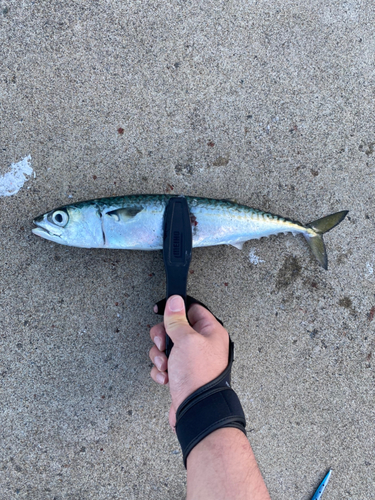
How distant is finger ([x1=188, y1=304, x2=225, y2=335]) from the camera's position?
2.37 metres

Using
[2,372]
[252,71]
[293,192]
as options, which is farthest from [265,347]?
[252,71]

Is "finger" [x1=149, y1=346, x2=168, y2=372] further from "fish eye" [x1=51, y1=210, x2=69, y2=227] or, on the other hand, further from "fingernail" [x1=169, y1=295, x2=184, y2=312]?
"fish eye" [x1=51, y1=210, x2=69, y2=227]

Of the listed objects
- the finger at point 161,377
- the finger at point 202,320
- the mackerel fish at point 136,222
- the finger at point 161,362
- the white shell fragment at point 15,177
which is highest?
the white shell fragment at point 15,177

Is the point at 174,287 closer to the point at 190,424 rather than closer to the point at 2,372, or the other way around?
the point at 190,424

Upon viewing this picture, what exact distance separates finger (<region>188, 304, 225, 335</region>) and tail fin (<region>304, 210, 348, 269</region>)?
1.18m

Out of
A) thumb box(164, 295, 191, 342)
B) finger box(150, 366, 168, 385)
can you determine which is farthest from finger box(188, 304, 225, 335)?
finger box(150, 366, 168, 385)

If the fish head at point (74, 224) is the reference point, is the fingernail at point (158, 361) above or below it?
below

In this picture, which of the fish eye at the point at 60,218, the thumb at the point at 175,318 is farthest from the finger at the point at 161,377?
the fish eye at the point at 60,218

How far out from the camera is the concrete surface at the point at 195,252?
2.75 meters

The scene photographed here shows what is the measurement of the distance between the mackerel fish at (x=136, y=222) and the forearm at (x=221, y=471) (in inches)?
55.9

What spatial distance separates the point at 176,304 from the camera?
2.28 meters

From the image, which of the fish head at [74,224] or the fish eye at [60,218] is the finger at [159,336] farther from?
the fish eye at [60,218]

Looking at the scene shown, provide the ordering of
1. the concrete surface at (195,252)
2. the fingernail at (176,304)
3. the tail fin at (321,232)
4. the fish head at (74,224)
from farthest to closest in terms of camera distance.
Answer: the tail fin at (321,232) → the concrete surface at (195,252) → the fish head at (74,224) → the fingernail at (176,304)

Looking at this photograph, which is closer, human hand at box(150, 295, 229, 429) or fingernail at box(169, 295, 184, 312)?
human hand at box(150, 295, 229, 429)
